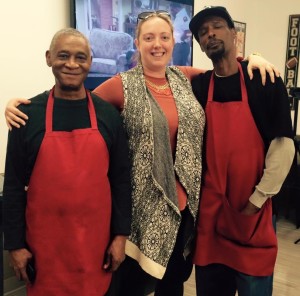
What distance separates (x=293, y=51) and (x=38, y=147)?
3932mm

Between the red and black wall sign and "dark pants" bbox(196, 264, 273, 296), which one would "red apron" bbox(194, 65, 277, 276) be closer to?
"dark pants" bbox(196, 264, 273, 296)

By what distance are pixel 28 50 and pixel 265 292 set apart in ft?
5.81

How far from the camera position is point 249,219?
1.54 meters

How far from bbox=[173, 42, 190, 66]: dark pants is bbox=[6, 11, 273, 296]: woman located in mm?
1838

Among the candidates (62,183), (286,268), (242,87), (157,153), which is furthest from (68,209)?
(286,268)

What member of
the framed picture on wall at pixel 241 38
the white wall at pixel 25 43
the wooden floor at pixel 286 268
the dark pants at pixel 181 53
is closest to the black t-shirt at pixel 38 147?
the white wall at pixel 25 43

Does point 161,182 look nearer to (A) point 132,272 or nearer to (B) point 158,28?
(A) point 132,272

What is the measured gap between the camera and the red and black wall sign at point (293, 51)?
4.45 meters

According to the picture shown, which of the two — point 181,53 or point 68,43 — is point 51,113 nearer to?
point 68,43

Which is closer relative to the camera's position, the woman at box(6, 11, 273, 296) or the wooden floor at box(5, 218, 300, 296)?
the woman at box(6, 11, 273, 296)

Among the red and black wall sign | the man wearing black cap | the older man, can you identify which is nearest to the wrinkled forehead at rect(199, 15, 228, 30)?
the man wearing black cap

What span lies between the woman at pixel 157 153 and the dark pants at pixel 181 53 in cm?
184

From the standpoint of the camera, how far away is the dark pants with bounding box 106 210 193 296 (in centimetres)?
158

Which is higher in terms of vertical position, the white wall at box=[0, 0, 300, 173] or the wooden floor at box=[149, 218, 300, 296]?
the white wall at box=[0, 0, 300, 173]
